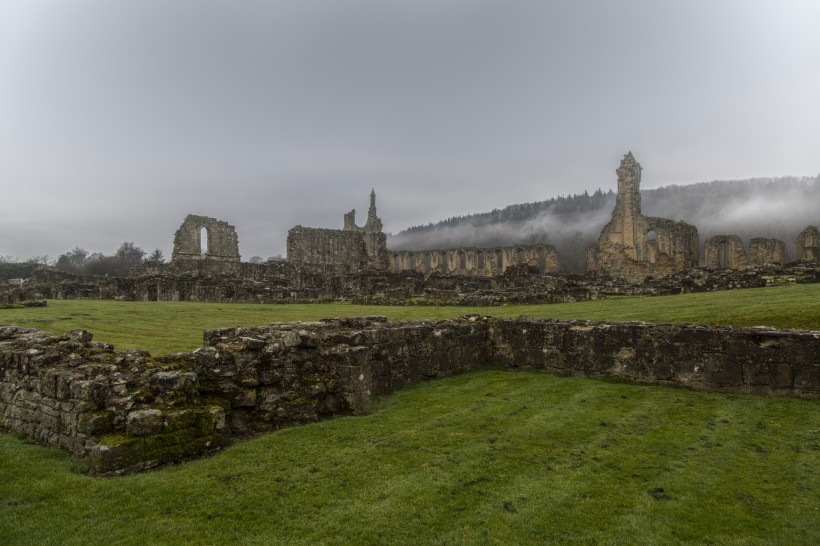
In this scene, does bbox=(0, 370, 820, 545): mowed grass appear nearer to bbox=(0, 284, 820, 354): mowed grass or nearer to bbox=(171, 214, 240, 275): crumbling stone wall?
bbox=(0, 284, 820, 354): mowed grass

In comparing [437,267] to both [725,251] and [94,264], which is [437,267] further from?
[94,264]

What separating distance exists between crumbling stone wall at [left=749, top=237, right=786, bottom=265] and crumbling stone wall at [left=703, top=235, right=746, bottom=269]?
0.83 meters

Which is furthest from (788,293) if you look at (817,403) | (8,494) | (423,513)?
(8,494)

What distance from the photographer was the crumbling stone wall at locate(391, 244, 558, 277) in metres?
57.7

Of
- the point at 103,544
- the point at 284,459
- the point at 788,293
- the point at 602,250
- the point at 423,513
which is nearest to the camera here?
the point at 103,544

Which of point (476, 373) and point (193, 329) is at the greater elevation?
point (193, 329)

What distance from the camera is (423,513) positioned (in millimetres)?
4746

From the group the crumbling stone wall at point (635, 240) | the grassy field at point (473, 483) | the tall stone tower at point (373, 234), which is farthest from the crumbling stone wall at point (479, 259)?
the grassy field at point (473, 483)

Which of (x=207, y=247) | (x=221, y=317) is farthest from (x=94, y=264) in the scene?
(x=221, y=317)

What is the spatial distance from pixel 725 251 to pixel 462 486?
5236 cm

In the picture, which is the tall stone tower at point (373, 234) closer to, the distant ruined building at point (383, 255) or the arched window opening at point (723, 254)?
the distant ruined building at point (383, 255)

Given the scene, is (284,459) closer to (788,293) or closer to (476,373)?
(476,373)

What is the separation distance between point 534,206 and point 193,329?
124761mm

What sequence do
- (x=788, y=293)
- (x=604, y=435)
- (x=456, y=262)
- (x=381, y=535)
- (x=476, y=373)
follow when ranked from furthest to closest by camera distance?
(x=456, y=262) < (x=788, y=293) < (x=476, y=373) < (x=604, y=435) < (x=381, y=535)
